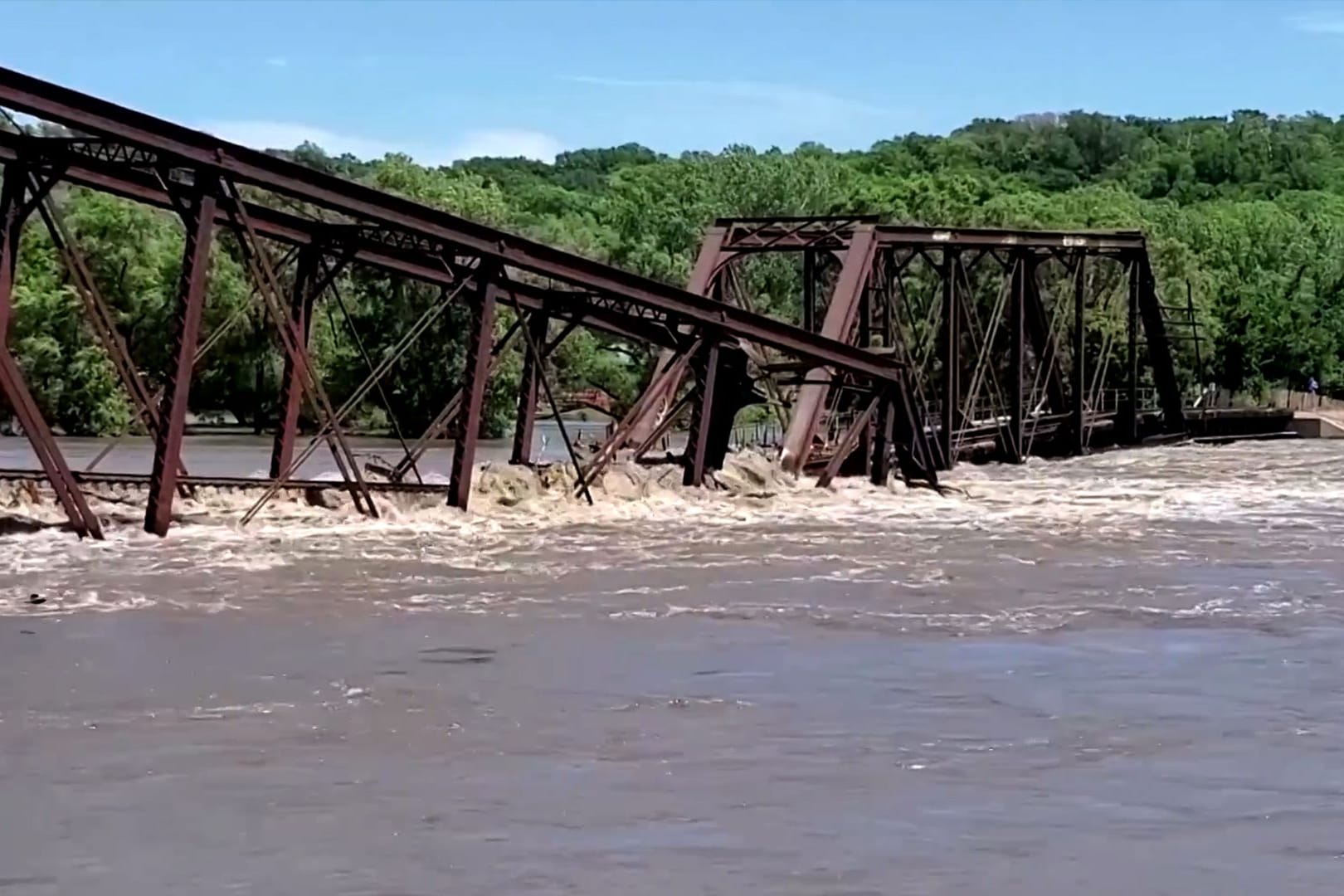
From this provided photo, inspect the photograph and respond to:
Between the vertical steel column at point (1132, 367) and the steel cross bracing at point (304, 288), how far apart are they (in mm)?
22577

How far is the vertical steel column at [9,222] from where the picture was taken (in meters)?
28.3

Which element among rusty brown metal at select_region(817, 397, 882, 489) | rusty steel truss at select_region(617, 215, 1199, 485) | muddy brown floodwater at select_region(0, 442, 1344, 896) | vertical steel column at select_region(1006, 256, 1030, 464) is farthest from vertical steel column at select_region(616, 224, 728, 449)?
vertical steel column at select_region(1006, 256, 1030, 464)

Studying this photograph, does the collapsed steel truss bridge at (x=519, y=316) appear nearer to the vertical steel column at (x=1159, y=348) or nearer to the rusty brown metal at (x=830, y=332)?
the rusty brown metal at (x=830, y=332)

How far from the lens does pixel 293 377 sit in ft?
108

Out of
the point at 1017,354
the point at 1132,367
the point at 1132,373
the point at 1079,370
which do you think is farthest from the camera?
the point at 1132,373

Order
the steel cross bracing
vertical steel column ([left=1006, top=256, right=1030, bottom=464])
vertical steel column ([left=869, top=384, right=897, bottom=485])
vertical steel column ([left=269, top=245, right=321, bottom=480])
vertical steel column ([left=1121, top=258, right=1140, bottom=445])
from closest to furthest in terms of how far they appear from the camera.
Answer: the steel cross bracing < vertical steel column ([left=269, top=245, right=321, bottom=480]) < vertical steel column ([left=869, top=384, right=897, bottom=485]) < vertical steel column ([left=1006, top=256, right=1030, bottom=464]) < vertical steel column ([left=1121, top=258, right=1140, bottom=445])

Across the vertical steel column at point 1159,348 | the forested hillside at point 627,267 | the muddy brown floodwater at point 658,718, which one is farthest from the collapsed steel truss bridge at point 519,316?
the forested hillside at point 627,267

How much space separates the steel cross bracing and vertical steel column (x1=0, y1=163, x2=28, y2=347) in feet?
0.10

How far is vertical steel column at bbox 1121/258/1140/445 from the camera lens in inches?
2478

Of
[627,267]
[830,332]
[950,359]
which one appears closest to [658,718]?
[830,332]

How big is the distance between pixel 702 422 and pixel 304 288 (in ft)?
24.1

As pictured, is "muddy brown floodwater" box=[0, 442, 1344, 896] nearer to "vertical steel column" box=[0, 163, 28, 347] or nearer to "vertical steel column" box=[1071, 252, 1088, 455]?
"vertical steel column" box=[0, 163, 28, 347]

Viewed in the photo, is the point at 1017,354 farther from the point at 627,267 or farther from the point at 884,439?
the point at 627,267

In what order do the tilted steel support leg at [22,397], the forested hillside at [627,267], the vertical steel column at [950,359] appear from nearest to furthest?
the tilted steel support leg at [22,397] < the vertical steel column at [950,359] < the forested hillside at [627,267]
